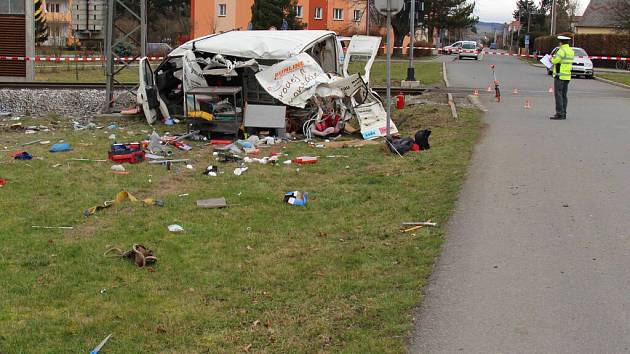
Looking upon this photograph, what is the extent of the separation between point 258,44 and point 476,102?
286 inches

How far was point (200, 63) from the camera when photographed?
52.0ft

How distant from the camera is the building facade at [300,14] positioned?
7438cm

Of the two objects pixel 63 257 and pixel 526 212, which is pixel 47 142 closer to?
pixel 63 257

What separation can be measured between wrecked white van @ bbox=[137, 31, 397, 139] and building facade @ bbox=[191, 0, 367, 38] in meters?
57.3

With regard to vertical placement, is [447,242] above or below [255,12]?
below

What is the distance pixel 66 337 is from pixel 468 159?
777cm

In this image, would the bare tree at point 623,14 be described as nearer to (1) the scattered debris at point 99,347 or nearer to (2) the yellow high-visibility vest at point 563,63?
(2) the yellow high-visibility vest at point 563,63

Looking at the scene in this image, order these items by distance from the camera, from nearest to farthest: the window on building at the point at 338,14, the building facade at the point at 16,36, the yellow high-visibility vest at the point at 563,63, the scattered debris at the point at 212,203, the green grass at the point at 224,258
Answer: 1. the green grass at the point at 224,258
2. the scattered debris at the point at 212,203
3. the yellow high-visibility vest at the point at 563,63
4. the building facade at the point at 16,36
5. the window on building at the point at 338,14

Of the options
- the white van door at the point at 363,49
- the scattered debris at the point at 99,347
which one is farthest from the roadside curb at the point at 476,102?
the scattered debris at the point at 99,347

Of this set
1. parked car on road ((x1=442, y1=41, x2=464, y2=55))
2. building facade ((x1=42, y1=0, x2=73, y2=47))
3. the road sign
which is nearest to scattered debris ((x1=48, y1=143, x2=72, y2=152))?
the road sign

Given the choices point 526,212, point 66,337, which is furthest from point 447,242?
point 66,337

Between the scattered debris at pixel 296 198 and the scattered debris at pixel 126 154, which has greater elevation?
the scattered debris at pixel 126 154

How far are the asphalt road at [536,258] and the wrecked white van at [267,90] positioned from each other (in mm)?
4027

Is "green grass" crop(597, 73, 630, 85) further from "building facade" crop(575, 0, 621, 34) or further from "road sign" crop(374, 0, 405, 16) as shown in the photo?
"building facade" crop(575, 0, 621, 34)
